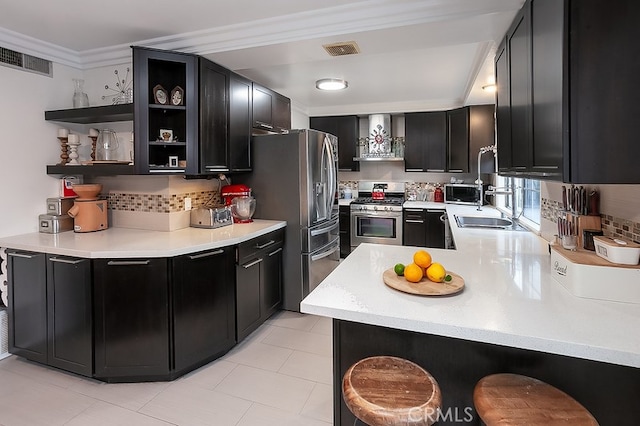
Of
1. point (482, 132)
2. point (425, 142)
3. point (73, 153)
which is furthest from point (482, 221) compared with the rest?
point (73, 153)

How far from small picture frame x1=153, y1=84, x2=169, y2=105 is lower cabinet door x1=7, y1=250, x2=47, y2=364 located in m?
1.38

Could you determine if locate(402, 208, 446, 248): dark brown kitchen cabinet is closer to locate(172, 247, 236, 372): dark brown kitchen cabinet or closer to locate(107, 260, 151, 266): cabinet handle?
locate(172, 247, 236, 372): dark brown kitchen cabinet

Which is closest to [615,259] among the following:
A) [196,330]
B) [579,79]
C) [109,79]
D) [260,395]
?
[579,79]

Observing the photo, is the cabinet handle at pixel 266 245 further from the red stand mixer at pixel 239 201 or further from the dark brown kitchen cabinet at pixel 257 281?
the red stand mixer at pixel 239 201

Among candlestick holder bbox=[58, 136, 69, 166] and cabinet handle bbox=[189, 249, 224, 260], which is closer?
cabinet handle bbox=[189, 249, 224, 260]

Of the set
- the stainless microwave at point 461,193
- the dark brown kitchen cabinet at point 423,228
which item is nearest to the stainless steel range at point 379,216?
the dark brown kitchen cabinet at point 423,228

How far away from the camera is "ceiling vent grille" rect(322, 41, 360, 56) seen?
2543 mm

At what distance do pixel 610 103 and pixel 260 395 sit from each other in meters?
2.28

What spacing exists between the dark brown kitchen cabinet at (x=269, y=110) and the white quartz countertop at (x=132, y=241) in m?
1.23

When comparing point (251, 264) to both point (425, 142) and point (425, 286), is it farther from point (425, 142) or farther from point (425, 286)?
point (425, 142)

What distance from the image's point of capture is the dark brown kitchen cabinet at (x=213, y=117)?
109 inches

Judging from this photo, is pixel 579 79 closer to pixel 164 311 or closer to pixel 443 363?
pixel 443 363

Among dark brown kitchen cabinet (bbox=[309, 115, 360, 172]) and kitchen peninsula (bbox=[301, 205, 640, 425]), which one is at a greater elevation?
dark brown kitchen cabinet (bbox=[309, 115, 360, 172])

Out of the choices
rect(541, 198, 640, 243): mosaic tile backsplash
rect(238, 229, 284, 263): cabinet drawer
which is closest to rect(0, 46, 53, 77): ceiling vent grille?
rect(238, 229, 284, 263): cabinet drawer
